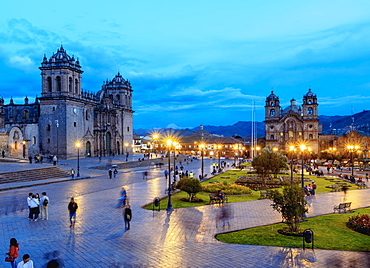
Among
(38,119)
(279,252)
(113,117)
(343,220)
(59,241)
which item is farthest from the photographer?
(113,117)

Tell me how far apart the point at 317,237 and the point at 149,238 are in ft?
22.0

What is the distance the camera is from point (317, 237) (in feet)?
40.0

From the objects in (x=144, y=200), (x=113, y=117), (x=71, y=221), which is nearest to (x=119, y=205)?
(x=144, y=200)

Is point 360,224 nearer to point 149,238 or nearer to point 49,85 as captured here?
point 149,238

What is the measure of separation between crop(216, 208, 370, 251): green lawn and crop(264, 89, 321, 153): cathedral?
65901 millimetres

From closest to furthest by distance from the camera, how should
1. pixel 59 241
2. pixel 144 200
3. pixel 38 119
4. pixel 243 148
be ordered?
pixel 59 241 < pixel 144 200 < pixel 38 119 < pixel 243 148

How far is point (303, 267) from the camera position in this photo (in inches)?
360

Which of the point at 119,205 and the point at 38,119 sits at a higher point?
the point at 38,119

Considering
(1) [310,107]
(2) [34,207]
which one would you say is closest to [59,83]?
(2) [34,207]

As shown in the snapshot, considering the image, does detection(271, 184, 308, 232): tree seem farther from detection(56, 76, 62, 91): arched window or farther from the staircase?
detection(56, 76, 62, 91): arched window

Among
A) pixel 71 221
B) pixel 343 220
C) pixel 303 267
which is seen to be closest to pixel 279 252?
pixel 303 267

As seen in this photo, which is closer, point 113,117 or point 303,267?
point 303,267

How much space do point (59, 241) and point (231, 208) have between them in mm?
9799

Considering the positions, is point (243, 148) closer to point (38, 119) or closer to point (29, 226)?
point (38, 119)
